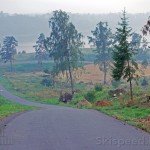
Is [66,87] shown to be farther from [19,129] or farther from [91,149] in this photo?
[91,149]

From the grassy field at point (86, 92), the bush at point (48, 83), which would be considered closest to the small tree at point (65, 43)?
the grassy field at point (86, 92)

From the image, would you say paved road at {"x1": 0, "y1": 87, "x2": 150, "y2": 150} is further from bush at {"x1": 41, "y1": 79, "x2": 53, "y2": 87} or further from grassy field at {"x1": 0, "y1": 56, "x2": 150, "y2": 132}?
bush at {"x1": 41, "y1": 79, "x2": 53, "y2": 87}

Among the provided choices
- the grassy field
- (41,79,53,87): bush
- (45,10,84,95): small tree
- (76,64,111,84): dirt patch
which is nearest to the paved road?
the grassy field

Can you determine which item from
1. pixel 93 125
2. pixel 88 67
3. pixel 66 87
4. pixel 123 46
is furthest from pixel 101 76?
pixel 93 125

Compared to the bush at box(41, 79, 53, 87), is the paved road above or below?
above

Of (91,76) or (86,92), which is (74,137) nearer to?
(86,92)

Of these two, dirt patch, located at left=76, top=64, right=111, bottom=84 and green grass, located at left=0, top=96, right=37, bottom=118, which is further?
dirt patch, located at left=76, top=64, right=111, bottom=84

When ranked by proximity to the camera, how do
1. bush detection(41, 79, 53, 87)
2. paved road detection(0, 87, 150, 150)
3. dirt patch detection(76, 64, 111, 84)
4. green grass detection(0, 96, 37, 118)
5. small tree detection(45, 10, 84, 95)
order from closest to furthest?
paved road detection(0, 87, 150, 150) < green grass detection(0, 96, 37, 118) < small tree detection(45, 10, 84, 95) < bush detection(41, 79, 53, 87) < dirt patch detection(76, 64, 111, 84)

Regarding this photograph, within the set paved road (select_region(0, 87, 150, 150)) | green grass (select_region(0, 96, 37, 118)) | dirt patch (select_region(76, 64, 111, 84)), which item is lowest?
dirt patch (select_region(76, 64, 111, 84))

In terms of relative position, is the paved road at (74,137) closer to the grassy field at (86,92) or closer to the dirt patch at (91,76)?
the grassy field at (86,92)

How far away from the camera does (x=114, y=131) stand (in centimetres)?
1775

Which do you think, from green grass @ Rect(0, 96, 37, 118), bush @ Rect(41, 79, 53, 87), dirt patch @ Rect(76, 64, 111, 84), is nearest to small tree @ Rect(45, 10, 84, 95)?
bush @ Rect(41, 79, 53, 87)

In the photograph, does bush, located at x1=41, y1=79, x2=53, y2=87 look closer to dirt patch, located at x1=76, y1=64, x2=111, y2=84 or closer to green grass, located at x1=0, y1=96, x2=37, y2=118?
dirt patch, located at x1=76, y1=64, x2=111, y2=84

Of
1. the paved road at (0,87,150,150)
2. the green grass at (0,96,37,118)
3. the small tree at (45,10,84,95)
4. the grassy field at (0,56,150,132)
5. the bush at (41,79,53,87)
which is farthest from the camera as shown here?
the bush at (41,79,53,87)
